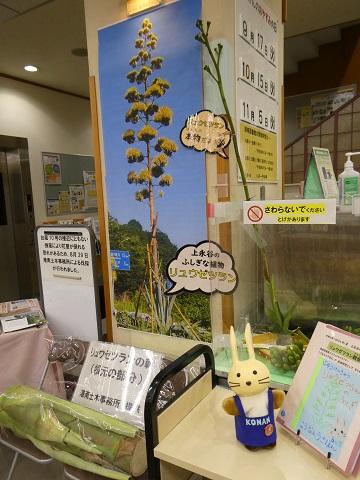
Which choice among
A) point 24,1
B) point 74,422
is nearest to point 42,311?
point 74,422

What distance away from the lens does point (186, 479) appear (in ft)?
3.68

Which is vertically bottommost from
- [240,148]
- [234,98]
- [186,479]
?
[186,479]

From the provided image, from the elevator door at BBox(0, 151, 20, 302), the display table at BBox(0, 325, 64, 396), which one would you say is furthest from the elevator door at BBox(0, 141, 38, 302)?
the display table at BBox(0, 325, 64, 396)

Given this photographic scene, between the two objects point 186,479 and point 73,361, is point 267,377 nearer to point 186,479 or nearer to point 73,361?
point 186,479

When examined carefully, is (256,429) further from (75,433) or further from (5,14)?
(5,14)

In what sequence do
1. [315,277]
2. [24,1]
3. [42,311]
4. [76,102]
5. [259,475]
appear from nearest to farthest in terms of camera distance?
[259,475]
[315,277]
[42,311]
[24,1]
[76,102]

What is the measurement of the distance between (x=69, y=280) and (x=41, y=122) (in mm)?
2788

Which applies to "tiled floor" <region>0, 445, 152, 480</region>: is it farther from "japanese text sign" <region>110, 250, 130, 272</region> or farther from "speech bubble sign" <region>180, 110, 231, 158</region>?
"speech bubble sign" <region>180, 110, 231, 158</region>

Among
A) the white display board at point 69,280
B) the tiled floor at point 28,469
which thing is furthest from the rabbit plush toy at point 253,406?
the tiled floor at point 28,469

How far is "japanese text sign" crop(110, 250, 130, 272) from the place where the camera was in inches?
64.5

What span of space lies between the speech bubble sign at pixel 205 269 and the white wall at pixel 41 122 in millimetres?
2961

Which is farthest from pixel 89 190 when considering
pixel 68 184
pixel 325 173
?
pixel 325 173

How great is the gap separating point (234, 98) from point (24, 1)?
1.68 meters

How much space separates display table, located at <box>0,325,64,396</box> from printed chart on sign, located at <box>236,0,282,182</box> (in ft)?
4.06
